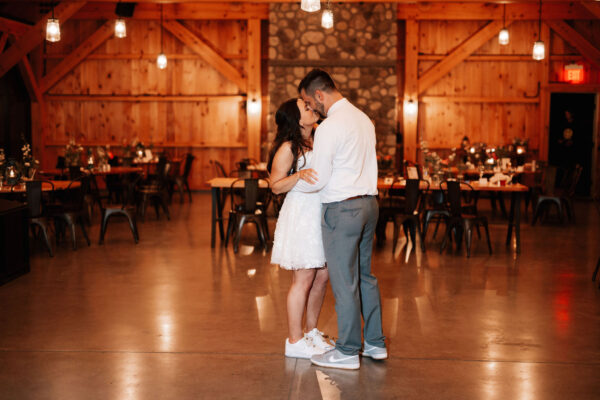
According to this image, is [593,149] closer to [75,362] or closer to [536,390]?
[536,390]

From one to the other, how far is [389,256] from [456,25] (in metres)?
8.26

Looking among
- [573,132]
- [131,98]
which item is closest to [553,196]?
[573,132]

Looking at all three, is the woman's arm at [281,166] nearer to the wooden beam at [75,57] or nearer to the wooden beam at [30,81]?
the wooden beam at [30,81]

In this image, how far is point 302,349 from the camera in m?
3.93

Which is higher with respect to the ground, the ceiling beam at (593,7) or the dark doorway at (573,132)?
the ceiling beam at (593,7)

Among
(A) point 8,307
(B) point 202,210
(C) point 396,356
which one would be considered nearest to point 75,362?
(A) point 8,307

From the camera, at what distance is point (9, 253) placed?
5918mm

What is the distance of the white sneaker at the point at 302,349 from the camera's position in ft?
12.9

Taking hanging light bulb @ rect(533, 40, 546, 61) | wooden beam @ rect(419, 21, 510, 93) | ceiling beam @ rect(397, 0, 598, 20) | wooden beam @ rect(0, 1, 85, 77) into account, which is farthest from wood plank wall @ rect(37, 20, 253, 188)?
hanging light bulb @ rect(533, 40, 546, 61)

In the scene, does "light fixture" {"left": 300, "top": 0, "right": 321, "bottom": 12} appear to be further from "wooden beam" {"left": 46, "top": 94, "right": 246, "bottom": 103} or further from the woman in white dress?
"wooden beam" {"left": 46, "top": 94, "right": 246, "bottom": 103}

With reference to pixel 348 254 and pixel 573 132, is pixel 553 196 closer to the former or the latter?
pixel 573 132

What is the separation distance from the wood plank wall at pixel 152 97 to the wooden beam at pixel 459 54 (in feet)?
12.8

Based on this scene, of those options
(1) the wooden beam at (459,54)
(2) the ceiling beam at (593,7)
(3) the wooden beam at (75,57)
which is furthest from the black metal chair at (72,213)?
(2) the ceiling beam at (593,7)

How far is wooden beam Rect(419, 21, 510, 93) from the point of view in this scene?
13703mm
